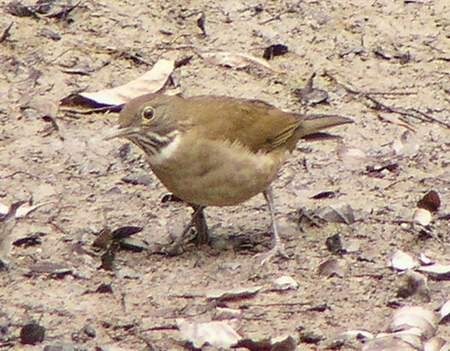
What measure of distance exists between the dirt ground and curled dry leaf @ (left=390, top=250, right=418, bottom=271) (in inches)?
2.5

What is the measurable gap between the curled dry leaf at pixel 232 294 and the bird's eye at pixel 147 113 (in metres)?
1.05

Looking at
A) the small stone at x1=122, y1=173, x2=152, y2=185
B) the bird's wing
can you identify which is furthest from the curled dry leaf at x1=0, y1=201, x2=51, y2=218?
the bird's wing

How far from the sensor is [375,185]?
32.7ft

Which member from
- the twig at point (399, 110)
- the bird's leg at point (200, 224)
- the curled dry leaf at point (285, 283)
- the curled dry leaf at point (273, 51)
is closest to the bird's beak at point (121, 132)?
the bird's leg at point (200, 224)

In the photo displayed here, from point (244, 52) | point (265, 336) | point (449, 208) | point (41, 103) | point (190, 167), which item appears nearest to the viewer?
point (265, 336)

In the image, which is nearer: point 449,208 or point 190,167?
point 190,167

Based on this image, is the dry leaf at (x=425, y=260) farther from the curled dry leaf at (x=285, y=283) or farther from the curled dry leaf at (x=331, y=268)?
the curled dry leaf at (x=285, y=283)

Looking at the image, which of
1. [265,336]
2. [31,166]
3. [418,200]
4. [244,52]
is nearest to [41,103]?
[31,166]

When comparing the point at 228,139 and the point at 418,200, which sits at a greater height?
the point at 228,139

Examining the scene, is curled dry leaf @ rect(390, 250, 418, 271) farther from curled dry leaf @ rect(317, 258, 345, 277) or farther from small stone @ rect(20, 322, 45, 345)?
small stone @ rect(20, 322, 45, 345)

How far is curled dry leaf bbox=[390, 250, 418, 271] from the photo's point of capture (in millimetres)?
8820

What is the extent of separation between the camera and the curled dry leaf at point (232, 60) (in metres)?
11.2

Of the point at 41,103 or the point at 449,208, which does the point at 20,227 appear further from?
the point at 449,208

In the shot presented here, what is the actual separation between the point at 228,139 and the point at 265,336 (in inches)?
54.9
